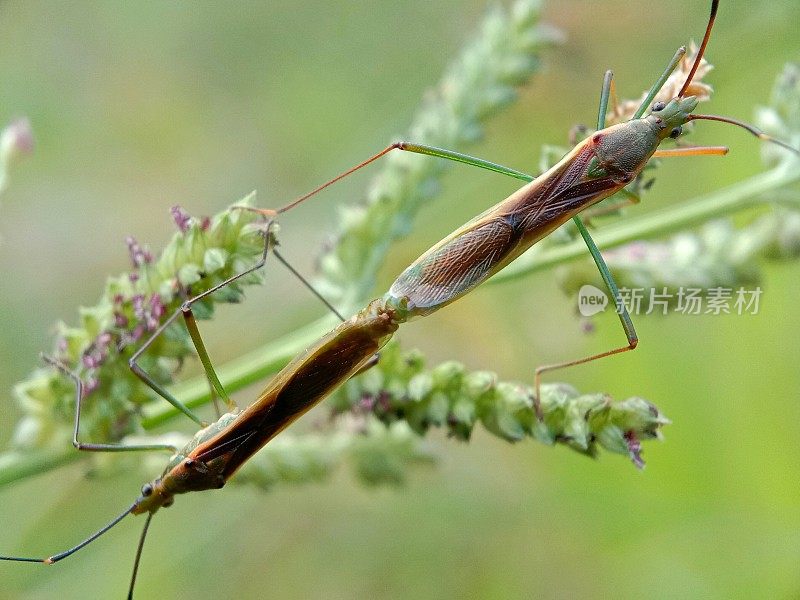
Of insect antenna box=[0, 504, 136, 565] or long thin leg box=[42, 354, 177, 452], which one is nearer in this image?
long thin leg box=[42, 354, 177, 452]

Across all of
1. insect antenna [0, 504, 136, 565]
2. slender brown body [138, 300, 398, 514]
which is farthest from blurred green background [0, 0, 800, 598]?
slender brown body [138, 300, 398, 514]

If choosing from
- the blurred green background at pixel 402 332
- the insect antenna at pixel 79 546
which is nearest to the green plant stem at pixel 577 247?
the insect antenna at pixel 79 546

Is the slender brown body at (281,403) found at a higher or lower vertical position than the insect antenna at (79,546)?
lower

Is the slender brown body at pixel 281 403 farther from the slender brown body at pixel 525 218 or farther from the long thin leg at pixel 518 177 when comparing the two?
the long thin leg at pixel 518 177

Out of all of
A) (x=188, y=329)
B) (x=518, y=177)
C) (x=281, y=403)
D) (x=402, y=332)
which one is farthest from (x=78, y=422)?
(x=402, y=332)

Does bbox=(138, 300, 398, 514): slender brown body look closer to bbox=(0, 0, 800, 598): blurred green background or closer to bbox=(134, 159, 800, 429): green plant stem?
bbox=(134, 159, 800, 429): green plant stem

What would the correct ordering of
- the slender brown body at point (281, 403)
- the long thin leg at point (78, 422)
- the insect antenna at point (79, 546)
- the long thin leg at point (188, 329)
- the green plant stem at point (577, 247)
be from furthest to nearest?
the green plant stem at point (577, 247)
the insect antenna at point (79, 546)
the slender brown body at point (281, 403)
the long thin leg at point (78, 422)
the long thin leg at point (188, 329)

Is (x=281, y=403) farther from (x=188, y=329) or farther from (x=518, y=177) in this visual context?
(x=518, y=177)

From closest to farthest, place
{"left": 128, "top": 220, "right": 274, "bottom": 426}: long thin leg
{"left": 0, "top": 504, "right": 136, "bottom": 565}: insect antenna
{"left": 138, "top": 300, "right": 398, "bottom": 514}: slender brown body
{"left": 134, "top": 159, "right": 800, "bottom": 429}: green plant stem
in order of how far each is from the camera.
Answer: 1. {"left": 128, "top": 220, "right": 274, "bottom": 426}: long thin leg
2. {"left": 138, "top": 300, "right": 398, "bottom": 514}: slender brown body
3. {"left": 0, "top": 504, "right": 136, "bottom": 565}: insect antenna
4. {"left": 134, "top": 159, "right": 800, "bottom": 429}: green plant stem

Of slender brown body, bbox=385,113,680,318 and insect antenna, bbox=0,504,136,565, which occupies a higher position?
insect antenna, bbox=0,504,136,565
